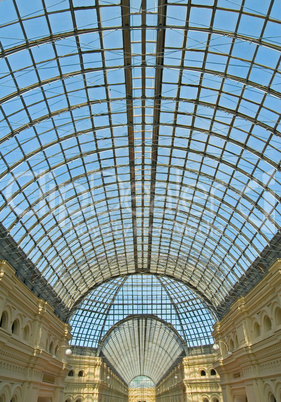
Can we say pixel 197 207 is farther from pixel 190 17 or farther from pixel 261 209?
pixel 190 17

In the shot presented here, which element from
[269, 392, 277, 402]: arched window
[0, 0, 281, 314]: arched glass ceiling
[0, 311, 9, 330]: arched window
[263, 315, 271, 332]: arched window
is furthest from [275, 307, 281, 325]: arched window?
[0, 311, 9, 330]: arched window

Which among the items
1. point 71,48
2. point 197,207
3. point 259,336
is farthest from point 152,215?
point 71,48

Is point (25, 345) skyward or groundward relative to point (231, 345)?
groundward

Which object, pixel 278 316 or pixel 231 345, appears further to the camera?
pixel 231 345

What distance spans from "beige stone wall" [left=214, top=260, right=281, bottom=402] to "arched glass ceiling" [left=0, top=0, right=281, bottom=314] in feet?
18.0

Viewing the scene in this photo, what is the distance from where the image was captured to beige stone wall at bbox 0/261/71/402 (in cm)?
2689

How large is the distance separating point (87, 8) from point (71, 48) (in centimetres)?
303

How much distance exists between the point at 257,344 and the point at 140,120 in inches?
928

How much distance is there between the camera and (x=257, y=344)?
31.4 meters

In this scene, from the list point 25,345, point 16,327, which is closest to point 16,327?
point 16,327

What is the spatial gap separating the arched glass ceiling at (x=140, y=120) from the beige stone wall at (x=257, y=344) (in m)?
5.47

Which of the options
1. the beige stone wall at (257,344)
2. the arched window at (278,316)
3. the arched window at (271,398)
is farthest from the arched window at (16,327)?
the arched window at (271,398)

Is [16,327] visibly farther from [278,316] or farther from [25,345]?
[278,316]

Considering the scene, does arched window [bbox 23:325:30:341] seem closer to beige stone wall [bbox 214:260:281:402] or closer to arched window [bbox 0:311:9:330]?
arched window [bbox 0:311:9:330]
